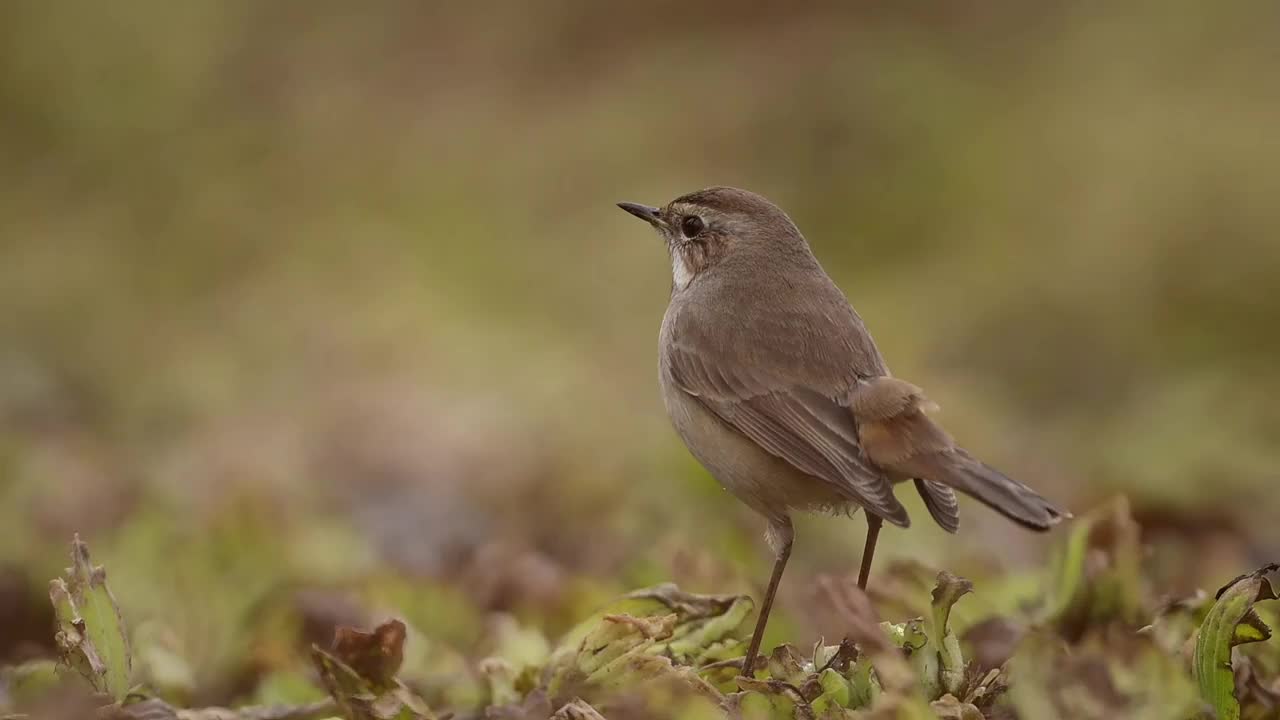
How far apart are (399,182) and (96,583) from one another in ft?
41.1

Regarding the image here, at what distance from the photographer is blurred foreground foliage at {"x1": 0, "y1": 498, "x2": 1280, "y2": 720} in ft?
7.76

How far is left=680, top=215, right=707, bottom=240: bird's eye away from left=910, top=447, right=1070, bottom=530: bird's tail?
1.69m

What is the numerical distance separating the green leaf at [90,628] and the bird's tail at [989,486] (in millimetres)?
1609

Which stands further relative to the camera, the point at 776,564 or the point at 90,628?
the point at 776,564

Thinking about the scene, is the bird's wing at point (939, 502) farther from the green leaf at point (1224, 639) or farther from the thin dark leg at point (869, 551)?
the green leaf at point (1224, 639)

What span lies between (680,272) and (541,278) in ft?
25.9

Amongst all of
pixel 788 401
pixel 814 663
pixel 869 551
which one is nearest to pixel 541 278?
pixel 788 401

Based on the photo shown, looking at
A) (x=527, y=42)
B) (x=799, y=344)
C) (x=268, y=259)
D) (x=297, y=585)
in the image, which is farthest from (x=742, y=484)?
(x=527, y=42)

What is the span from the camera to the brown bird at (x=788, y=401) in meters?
3.54

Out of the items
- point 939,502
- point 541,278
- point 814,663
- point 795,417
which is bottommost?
point 814,663

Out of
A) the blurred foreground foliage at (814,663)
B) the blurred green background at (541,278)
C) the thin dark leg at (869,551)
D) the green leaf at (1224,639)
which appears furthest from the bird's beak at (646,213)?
the green leaf at (1224,639)

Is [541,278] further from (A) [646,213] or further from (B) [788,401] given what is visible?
(B) [788,401]

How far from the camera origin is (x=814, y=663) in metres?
2.96

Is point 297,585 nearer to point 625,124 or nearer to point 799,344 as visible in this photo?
point 799,344
